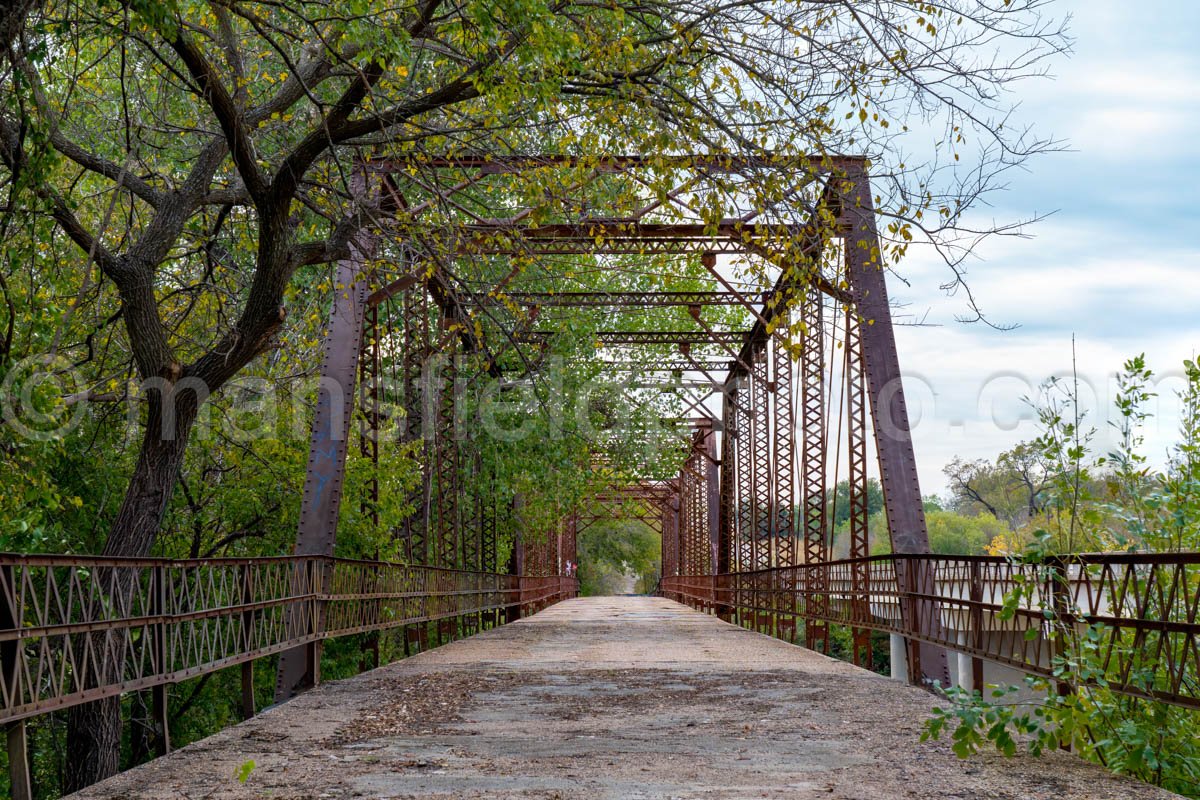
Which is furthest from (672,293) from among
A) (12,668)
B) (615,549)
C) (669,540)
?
(615,549)

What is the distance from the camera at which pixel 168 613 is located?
678 cm

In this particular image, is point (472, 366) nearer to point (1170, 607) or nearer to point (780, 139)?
point (780, 139)

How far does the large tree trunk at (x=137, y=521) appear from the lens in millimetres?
9633

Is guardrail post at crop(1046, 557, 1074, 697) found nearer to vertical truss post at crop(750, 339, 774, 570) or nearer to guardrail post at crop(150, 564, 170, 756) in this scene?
guardrail post at crop(150, 564, 170, 756)

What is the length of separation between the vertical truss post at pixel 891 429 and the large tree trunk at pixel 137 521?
600 cm

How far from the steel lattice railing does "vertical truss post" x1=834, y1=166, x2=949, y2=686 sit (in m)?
5.32

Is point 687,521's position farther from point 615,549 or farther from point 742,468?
point 615,549

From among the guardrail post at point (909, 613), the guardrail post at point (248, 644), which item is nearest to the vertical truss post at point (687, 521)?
the guardrail post at point (909, 613)

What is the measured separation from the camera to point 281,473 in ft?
47.9

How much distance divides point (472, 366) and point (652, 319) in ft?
38.5

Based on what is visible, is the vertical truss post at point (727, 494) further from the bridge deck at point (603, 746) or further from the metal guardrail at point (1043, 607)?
the bridge deck at point (603, 746)

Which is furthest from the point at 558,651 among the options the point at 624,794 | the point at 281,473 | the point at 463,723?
the point at 624,794

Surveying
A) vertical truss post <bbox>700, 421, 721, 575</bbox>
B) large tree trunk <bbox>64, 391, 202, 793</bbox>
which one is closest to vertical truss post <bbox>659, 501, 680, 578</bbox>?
vertical truss post <bbox>700, 421, 721, 575</bbox>

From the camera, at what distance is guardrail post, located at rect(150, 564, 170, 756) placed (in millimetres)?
6387
